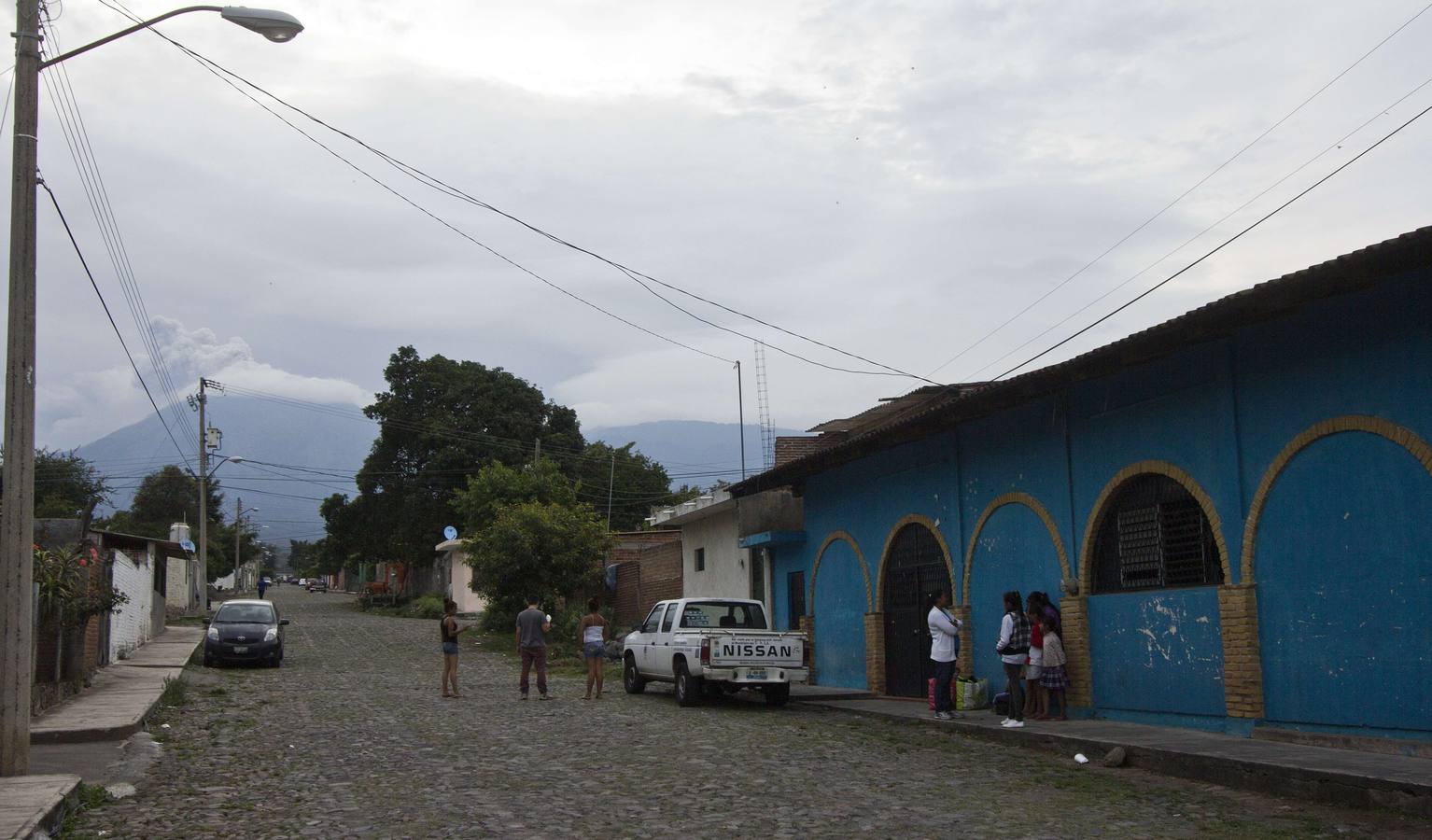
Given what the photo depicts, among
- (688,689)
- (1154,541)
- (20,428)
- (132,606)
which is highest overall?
(20,428)

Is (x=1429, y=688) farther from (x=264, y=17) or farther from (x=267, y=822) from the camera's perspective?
(x=264, y=17)

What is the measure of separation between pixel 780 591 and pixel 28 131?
1877 cm

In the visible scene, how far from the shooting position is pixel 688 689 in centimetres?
1895

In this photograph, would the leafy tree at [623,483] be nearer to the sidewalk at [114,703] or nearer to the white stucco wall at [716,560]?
the white stucco wall at [716,560]

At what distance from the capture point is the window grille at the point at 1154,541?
13.1m

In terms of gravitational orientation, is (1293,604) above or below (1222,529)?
below

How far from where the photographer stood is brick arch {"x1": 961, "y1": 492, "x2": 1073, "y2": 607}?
15.6 meters

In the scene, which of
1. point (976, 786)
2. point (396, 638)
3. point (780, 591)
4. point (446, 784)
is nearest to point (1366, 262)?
point (976, 786)

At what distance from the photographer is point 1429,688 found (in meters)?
10.1

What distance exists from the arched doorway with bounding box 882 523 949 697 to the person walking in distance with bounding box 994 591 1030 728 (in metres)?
3.44

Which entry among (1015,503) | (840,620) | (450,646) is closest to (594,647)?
(450,646)

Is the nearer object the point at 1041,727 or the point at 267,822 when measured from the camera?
the point at 267,822

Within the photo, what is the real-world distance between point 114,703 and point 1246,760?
47.2ft

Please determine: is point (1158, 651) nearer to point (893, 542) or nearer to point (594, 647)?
point (893, 542)
